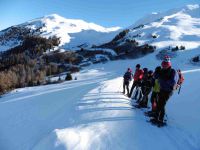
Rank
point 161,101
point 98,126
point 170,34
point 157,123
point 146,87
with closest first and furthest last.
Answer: point 98,126 < point 161,101 < point 157,123 < point 146,87 < point 170,34

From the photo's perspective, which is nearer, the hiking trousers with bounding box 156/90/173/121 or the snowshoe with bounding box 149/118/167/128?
the hiking trousers with bounding box 156/90/173/121

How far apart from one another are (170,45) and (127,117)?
81.2 meters

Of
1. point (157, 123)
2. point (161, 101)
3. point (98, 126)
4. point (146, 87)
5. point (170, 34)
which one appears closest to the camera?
point (98, 126)

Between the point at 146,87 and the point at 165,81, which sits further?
the point at 146,87

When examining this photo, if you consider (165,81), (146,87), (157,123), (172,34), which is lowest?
(157,123)

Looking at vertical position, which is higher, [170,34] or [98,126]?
[170,34]

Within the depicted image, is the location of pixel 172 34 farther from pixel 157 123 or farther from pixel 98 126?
pixel 98 126

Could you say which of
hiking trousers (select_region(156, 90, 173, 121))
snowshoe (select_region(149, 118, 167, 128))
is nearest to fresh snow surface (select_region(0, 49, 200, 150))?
snowshoe (select_region(149, 118, 167, 128))

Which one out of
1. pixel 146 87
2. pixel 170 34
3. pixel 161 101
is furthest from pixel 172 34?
pixel 161 101

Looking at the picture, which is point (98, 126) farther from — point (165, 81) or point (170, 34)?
point (170, 34)

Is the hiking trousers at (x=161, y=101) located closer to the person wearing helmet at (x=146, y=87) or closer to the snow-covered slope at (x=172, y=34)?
the person wearing helmet at (x=146, y=87)

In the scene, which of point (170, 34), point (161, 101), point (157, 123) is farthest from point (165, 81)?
point (170, 34)

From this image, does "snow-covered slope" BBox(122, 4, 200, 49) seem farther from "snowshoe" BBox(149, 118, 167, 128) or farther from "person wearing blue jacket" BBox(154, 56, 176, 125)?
"person wearing blue jacket" BBox(154, 56, 176, 125)

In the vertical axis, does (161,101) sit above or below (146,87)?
below
